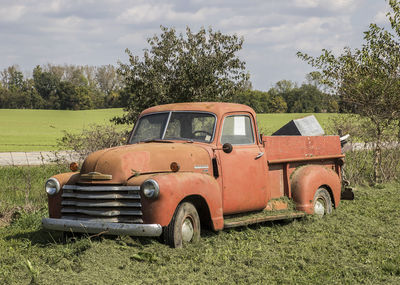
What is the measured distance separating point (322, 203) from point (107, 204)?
4.56m

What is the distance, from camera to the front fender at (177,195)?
231 inches

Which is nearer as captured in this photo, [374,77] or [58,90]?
[374,77]

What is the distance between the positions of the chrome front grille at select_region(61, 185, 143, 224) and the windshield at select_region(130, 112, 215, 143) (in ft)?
4.93

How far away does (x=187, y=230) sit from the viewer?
6355 millimetres

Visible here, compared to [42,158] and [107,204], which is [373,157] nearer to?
[42,158]

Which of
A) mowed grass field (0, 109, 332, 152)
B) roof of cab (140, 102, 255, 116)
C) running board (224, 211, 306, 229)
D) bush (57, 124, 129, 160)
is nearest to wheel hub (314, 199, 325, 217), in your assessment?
running board (224, 211, 306, 229)

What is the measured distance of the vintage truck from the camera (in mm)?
5984

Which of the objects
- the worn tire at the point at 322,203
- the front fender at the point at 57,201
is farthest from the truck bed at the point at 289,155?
the front fender at the point at 57,201

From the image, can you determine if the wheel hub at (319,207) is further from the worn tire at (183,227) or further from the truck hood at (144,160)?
the worn tire at (183,227)

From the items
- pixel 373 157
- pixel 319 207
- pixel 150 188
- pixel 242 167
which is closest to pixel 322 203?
pixel 319 207

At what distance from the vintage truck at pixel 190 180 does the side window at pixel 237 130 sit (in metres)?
0.02

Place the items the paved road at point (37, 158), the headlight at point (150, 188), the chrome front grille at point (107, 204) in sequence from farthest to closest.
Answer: the paved road at point (37, 158) → the chrome front grille at point (107, 204) → the headlight at point (150, 188)

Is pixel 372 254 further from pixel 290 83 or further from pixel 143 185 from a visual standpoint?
pixel 290 83

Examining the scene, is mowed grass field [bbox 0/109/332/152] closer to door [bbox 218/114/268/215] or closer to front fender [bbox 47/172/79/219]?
door [bbox 218/114/268/215]
